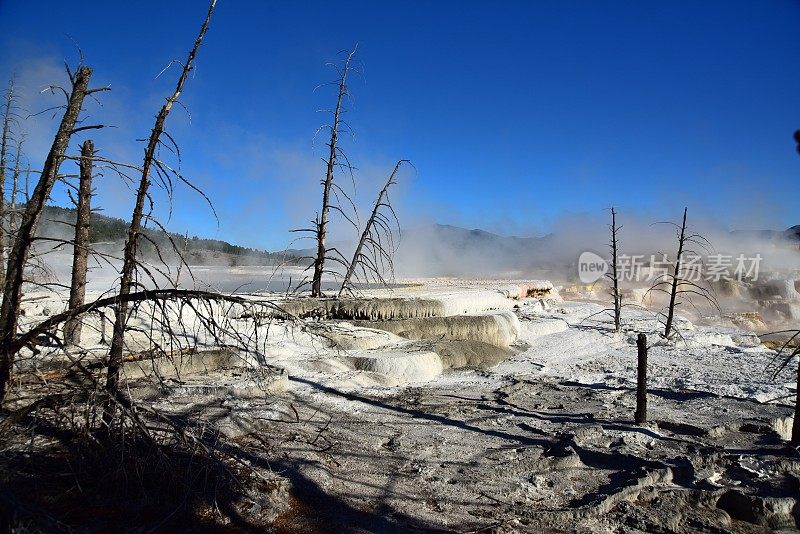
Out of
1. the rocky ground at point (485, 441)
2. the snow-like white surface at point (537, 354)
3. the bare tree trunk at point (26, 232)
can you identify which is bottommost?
the rocky ground at point (485, 441)

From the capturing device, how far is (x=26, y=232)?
3529 millimetres

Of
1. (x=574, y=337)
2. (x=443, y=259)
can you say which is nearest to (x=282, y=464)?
(x=574, y=337)

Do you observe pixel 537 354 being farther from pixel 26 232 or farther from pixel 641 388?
pixel 26 232

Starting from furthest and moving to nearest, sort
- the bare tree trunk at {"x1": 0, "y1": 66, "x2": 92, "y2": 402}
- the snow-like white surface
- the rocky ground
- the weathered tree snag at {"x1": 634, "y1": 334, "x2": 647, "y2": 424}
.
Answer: the snow-like white surface, the weathered tree snag at {"x1": 634, "y1": 334, "x2": 647, "y2": 424}, the rocky ground, the bare tree trunk at {"x1": 0, "y1": 66, "x2": 92, "y2": 402}

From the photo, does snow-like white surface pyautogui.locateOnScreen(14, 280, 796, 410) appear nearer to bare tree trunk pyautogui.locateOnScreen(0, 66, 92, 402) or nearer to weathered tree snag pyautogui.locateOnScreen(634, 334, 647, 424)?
weathered tree snag pyautogui.locateOnScreen(634, 334, 647, 424)

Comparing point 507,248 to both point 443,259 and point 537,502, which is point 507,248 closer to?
point 443,259

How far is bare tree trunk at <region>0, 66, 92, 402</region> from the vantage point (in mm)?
3465

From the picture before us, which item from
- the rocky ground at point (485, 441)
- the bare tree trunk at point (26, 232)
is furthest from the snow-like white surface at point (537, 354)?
the bare tree trunk at point (26, 232)

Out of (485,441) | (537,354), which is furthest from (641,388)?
(537,354)

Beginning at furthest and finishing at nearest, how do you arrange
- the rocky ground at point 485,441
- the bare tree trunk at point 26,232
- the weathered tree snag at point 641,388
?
the weathered tree snag at point 641,388, the rocky ground at point 485,441, the bare tree trunk at point 26,232

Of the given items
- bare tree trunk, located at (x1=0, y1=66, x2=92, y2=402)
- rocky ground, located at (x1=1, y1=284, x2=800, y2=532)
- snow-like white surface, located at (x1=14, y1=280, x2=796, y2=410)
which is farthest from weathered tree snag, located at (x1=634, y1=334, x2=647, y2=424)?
bare tree trunk, located at (x1=0, y1=66, x2=92, y2=402)

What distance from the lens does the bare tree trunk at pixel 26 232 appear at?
3465 mm

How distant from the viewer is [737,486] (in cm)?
493

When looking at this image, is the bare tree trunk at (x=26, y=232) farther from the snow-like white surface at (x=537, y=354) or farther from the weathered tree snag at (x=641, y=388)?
the weathered tree snag at (x=641, y=388)
